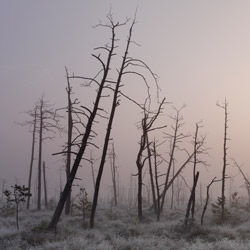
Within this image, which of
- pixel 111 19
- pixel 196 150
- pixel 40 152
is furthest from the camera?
pixel 40 152

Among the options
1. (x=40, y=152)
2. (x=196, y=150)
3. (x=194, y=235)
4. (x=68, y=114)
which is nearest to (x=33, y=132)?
(x=40, y=152)

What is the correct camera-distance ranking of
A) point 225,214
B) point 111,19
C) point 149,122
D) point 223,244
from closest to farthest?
point 223,244, point 111,19, point 149,122, point 225,214

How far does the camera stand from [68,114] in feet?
82.0

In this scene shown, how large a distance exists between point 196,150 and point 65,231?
13863 millimetres

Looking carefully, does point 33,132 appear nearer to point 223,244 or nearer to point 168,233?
point 168,233

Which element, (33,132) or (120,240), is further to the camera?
(33,132)

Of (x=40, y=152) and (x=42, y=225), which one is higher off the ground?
(x=40, y=152)

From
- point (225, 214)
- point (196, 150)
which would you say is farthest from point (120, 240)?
point (196, 150)

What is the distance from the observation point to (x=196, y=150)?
2462cm

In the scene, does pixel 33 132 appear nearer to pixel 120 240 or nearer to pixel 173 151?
pixel 173 151

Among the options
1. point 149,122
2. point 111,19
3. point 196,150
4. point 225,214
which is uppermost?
point 111,19

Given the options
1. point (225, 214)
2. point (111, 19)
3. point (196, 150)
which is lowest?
point (225, 214)

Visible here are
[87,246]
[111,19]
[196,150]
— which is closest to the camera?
[87,246]

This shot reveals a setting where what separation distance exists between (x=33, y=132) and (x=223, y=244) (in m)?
26.5
